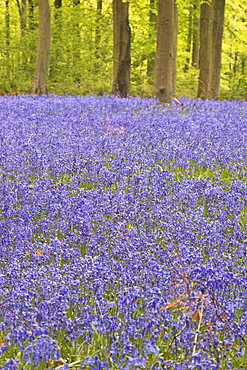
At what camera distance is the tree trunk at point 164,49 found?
13000mm

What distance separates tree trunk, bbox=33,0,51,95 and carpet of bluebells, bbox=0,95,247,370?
6991 mm

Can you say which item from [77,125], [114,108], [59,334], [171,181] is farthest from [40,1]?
[59,334]

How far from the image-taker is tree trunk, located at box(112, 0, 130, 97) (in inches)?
643

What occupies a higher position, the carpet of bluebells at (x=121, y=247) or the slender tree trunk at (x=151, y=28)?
the slender tree trunk at (x=151, y=28)

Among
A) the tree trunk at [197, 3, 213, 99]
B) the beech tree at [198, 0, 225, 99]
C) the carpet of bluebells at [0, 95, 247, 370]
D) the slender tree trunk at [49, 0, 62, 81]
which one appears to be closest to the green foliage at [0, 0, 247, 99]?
the slender tree trunk at [49, 0, 62, 81]

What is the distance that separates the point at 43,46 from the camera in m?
15.8

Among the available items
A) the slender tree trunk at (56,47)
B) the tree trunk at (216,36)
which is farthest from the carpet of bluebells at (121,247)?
the slender tree trunk at (56,47)

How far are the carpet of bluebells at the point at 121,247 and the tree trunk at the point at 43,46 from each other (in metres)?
6.99

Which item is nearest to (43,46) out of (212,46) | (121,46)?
(121,46)

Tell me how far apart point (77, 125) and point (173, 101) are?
516cm

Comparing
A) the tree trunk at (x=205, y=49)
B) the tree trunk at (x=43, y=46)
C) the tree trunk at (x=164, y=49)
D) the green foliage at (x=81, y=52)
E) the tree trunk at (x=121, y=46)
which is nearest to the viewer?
the tree trunk at (x=164, y=49)

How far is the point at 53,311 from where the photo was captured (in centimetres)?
265

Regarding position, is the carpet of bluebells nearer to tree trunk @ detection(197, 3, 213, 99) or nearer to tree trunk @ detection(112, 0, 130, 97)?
tree trunk @ detection(112, 0, 130, 97)

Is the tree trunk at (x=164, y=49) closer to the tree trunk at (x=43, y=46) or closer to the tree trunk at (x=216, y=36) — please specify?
the tree trunk at (x=216, y=36)
